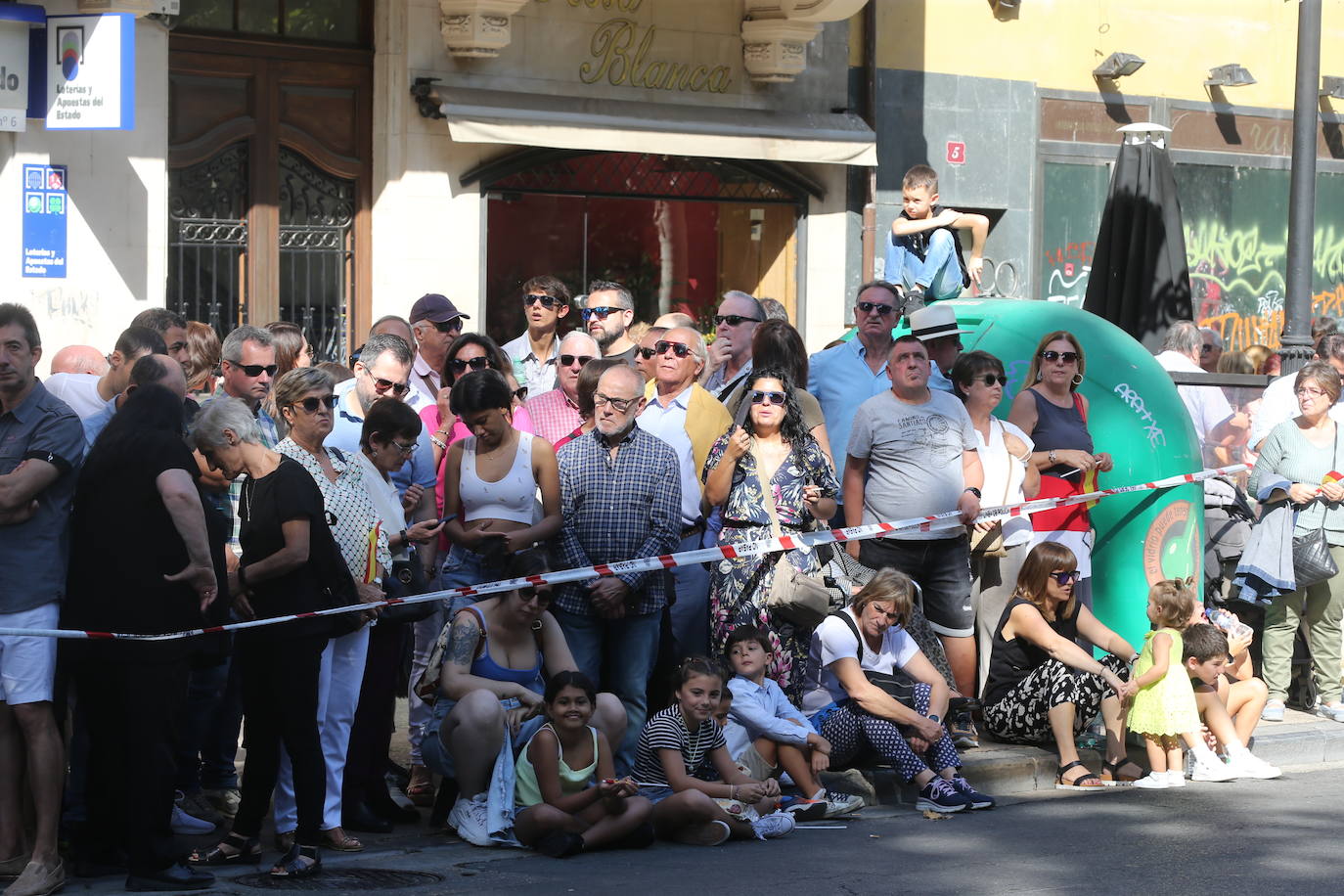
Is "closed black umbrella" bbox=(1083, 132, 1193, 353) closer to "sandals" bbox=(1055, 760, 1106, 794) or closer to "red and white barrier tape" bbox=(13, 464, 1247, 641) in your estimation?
"red and white barrier tape" bbox=(13, 464, 1247, 641)

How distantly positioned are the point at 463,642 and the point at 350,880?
117cm

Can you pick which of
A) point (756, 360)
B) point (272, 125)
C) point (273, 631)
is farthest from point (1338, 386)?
point (272, 125)

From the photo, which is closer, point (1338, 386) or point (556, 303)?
point (556, 303)

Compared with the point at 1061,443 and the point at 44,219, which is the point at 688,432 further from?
the point at 44,219

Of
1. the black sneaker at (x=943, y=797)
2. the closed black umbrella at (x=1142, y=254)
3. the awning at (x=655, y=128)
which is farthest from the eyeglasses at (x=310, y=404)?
the closed black umbrella at (x=1142, y=254)

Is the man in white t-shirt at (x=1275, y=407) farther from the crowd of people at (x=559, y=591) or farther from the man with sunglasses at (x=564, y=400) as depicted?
the man with sunglasses at (x=564, y=400)

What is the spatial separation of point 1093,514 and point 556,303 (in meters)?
3.01

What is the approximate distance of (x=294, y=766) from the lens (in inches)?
275

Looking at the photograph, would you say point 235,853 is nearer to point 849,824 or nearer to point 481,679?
point 481,679

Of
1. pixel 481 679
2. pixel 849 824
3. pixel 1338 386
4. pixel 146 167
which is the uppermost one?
pixel 146 167

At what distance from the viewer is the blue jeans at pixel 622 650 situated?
820 centimetres

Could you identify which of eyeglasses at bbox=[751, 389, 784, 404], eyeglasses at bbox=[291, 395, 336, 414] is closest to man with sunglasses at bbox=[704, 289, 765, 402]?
eyeglasses at bbox=[751, 389, 784, 404]

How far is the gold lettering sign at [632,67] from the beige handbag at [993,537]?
675 cm

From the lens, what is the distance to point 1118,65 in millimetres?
18219
